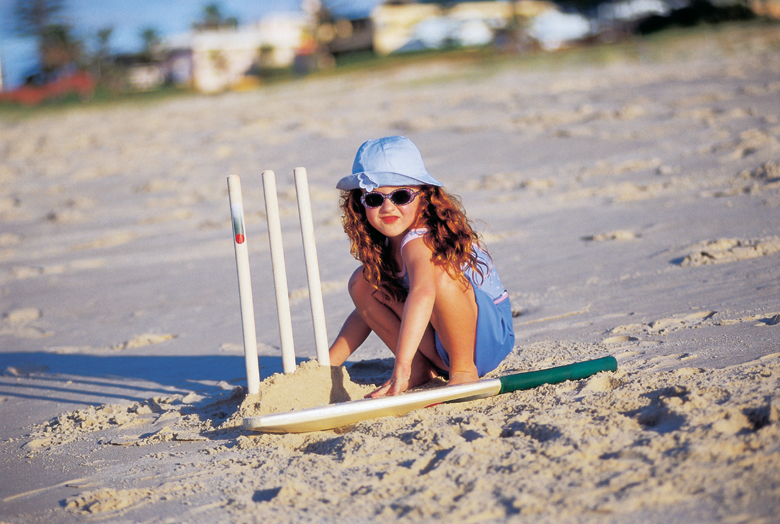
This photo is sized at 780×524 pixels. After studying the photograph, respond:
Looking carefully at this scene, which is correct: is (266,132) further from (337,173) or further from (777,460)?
(777,460)

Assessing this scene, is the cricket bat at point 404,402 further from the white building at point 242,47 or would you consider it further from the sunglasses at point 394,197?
the white building at point 242,47

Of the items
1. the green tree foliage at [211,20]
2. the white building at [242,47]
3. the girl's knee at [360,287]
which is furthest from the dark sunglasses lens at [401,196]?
the green tree foliage at [211,20]

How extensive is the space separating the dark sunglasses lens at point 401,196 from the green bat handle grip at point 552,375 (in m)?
0.68

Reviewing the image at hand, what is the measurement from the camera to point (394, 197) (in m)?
2.46

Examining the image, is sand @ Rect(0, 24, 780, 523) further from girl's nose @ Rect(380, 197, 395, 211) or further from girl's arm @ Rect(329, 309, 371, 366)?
girl's nose @ Rect(380, 197, 395, 211)

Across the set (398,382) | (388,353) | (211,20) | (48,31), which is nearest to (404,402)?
(398,382)

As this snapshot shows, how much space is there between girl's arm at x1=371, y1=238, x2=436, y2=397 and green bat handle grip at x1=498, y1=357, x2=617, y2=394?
1.08 feet

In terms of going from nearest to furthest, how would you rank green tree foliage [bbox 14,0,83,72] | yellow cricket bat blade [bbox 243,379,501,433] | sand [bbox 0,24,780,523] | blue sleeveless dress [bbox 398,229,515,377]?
sand [bbox 0,24,780,523] → yellow cricket bat blade [bbox 243,379,501,433] → blue sleeveless dress [bbox 398,229,515,377] → green tree foliage [bbox 14,0,83,72]

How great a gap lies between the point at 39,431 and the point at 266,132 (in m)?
6.88

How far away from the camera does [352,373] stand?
3.04 metres

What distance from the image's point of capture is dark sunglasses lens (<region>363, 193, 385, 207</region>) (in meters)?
2.46

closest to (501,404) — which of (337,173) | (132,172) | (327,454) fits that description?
(327,454)

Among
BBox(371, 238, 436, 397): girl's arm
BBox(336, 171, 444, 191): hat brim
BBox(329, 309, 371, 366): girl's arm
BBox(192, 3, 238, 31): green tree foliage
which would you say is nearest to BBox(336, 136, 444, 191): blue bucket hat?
BBox(336, 171, 444, 191): hat brim

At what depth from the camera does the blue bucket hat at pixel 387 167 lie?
7.91 ft
